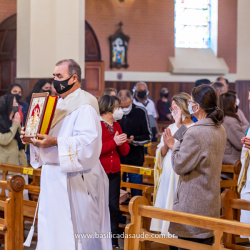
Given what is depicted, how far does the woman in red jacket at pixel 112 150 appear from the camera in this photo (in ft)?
14.1

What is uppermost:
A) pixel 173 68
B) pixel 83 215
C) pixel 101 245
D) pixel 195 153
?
pixel 173 68

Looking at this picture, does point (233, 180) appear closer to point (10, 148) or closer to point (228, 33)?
point (10, 148)

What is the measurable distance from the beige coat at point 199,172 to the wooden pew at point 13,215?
155cm

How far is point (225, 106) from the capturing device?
521 cm

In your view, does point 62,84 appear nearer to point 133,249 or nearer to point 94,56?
point 133,249

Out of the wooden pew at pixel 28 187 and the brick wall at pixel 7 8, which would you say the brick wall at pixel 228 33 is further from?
the wooden pew at pixel 28 187

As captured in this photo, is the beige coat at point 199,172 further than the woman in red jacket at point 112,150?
No

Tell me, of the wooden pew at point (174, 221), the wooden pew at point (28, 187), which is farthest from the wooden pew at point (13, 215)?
the wooden pew at point (174, 221)

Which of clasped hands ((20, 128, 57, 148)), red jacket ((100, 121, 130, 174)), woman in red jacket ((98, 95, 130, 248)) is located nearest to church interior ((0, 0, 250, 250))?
woman in red jacket ((98, 95, 130, 248))

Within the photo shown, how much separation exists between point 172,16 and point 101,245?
39.7 feet

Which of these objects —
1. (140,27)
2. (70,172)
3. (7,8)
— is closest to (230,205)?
(70,172)

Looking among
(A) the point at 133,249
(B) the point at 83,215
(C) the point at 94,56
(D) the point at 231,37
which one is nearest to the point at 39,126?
(B) the point at 83,215

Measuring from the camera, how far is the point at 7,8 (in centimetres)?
1236

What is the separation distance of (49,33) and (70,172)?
555 cm
